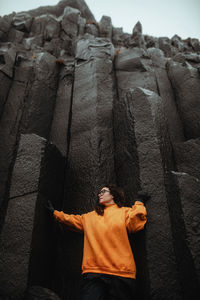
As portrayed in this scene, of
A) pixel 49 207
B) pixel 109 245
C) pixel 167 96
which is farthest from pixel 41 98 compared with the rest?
pixel 109 245

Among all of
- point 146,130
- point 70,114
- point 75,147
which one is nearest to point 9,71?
point 70,114

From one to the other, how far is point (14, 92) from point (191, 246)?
5564 mm

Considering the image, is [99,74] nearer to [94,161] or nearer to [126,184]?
[94,161]

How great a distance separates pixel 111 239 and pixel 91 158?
1.74m

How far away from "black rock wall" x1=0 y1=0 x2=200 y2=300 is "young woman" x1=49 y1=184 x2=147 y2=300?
1.09ft

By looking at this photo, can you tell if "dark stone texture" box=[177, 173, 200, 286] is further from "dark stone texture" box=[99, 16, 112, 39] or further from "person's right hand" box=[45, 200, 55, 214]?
"dark stone texture" box=[99, 16, 112, 39]

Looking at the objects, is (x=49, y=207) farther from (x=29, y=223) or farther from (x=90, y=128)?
(x=90, y=128)

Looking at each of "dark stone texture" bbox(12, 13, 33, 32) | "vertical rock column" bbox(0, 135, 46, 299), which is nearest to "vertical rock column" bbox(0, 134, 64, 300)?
"vertical rock column" bbox(0, 135, 46, 299)

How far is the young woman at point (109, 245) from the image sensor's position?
2.40 meters

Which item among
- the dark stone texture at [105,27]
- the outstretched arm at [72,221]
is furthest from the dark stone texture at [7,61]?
the dark stone texture at [105,27]

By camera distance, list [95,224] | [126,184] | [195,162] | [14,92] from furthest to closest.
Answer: [14,92] → [195,162] → [126,184] → [95,224]

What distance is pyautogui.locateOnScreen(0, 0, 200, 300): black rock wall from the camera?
2816 millimetres

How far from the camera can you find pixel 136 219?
2.82m

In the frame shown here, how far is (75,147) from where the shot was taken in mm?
4527
